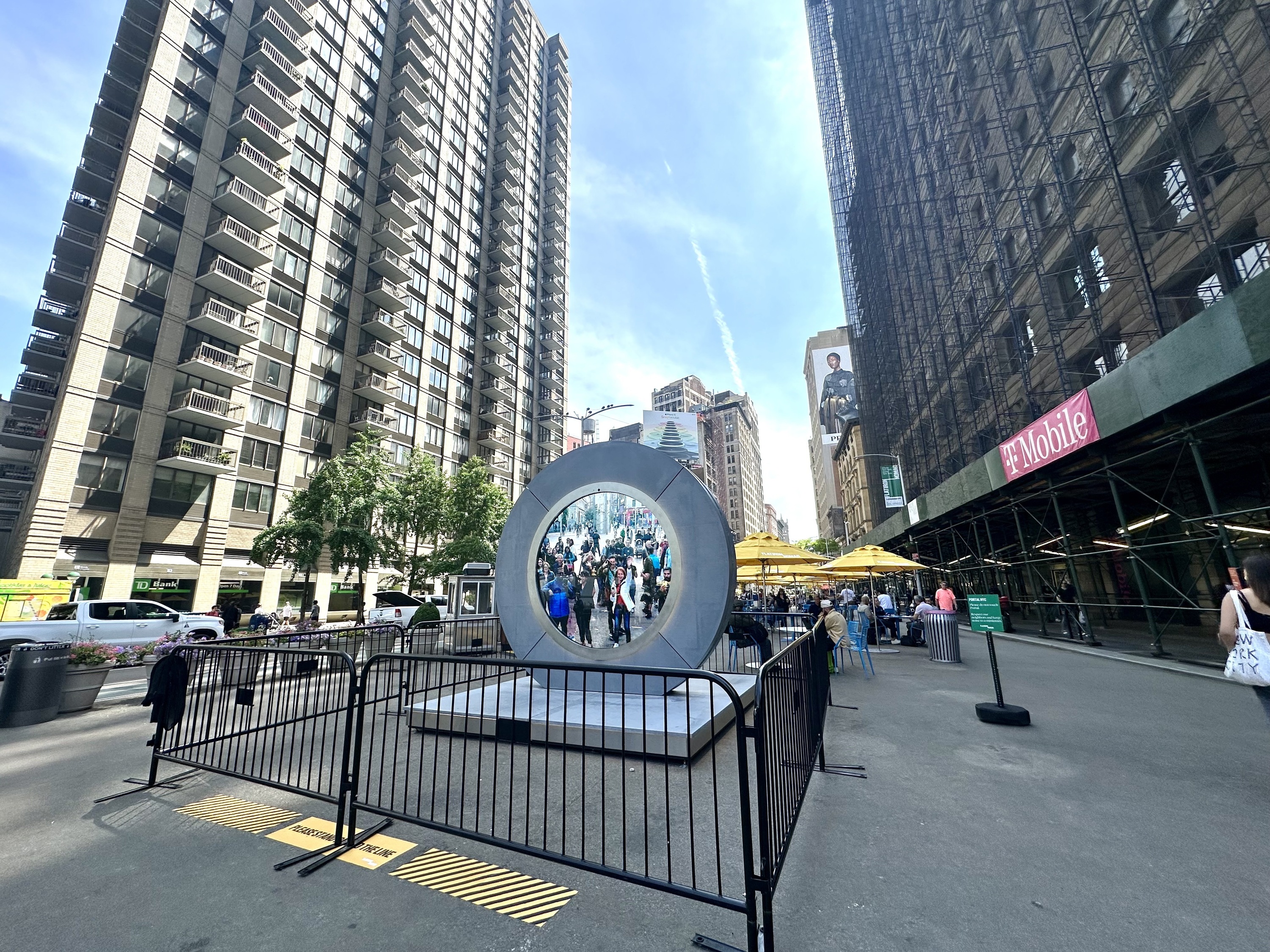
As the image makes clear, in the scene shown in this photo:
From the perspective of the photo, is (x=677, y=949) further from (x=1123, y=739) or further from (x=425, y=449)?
(x=425, y=449)

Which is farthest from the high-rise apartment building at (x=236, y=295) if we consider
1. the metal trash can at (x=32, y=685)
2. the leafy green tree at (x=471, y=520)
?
the metal trash can at (x=32, y=685)

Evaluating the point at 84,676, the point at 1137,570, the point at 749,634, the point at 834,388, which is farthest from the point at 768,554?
the point at 834,388

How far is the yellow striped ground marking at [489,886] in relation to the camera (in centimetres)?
311

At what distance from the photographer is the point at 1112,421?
33.3 feet

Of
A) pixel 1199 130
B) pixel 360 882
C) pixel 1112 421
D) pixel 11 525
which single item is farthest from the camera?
pixel 11 525

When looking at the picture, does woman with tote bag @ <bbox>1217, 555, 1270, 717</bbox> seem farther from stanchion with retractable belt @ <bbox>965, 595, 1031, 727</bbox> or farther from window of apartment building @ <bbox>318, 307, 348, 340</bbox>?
window of apartment building @ <bbox>318, 307, 348, 340</bbox>

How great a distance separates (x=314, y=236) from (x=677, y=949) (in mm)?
42446

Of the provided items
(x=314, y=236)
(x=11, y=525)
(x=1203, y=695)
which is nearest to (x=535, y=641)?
(x=1203, y=695)

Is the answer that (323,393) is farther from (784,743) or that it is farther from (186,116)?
(784,743)

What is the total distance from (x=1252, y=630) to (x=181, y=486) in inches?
1411

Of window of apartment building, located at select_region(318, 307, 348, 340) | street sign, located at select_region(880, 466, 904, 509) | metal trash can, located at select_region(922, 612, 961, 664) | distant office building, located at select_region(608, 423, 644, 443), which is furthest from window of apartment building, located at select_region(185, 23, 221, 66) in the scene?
distant office building, located at select_region(608, 423, 644, 443)

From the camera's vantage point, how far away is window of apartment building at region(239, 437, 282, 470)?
29508 mm

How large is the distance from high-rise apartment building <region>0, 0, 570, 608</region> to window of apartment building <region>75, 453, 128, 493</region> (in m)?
0.08

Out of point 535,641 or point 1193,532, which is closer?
point 535,641
